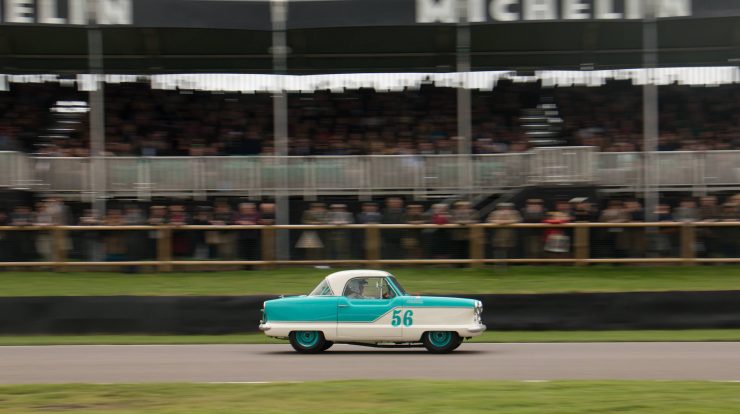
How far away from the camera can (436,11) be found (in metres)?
24.9

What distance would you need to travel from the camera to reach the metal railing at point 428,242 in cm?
2108

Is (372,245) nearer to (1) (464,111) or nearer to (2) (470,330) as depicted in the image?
(1) (464,111)

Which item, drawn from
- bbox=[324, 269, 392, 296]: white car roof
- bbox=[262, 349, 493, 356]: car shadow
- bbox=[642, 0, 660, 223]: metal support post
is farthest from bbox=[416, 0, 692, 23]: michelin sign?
bbox=[262, 349, 493, 356]: car shadow

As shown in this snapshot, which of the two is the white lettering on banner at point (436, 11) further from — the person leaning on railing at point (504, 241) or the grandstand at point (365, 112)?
the person leaning on railing at point (504, 241)

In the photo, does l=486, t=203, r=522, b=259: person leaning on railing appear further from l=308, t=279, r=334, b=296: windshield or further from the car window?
l=308, t=279, r=334, b=296: windshield

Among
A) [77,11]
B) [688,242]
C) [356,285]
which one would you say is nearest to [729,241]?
[688,242]

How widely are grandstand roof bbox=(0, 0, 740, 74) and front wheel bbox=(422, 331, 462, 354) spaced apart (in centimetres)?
1218

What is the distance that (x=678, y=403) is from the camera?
30.1ft

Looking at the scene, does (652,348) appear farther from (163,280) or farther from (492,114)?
(492,114)

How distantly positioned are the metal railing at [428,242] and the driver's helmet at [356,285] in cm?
629

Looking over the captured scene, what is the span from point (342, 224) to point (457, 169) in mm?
4325

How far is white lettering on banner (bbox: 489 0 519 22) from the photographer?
80.7 feet

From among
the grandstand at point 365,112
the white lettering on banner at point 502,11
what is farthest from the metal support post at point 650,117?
the white lettering on banner at point 502,11

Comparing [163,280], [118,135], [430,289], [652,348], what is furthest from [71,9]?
[652,348]
